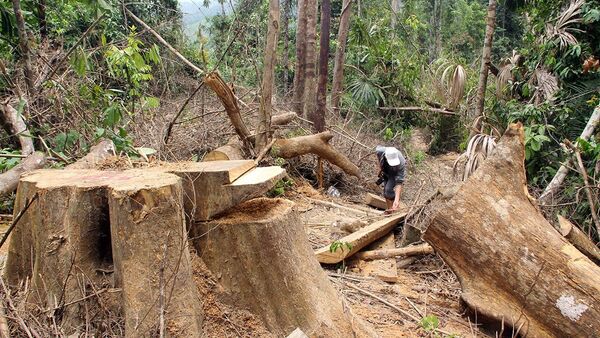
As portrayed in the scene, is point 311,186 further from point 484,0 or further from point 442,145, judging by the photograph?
point 484,0

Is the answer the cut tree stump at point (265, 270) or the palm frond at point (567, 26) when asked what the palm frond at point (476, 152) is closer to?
the palm frond at point (567, 26)

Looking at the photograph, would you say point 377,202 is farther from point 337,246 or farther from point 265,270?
point 265,270

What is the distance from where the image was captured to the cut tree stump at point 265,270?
279cm

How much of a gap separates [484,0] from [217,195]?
3254 cm

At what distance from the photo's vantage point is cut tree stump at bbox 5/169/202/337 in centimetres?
237

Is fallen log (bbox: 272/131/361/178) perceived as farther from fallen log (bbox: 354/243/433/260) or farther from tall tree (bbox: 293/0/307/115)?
fallen log (bbox: 354/243/433/260)

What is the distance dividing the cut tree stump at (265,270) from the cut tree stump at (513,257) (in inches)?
60.5

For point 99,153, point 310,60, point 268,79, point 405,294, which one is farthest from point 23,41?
point 310,60

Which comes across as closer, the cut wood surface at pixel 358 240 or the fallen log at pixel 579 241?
the fallen log at pixel 579 241

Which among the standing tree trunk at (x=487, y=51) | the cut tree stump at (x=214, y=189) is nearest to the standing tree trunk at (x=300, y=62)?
the standing tree trunk at (x=487, y=51)

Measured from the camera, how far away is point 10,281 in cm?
298

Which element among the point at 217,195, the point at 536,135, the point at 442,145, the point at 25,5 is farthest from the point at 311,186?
the point at 442,145

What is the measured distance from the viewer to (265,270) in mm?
2799

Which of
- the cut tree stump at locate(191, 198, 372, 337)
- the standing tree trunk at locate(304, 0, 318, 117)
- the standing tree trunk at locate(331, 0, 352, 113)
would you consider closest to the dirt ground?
the cut tree stump at locate(191, 198, 372, 337)
